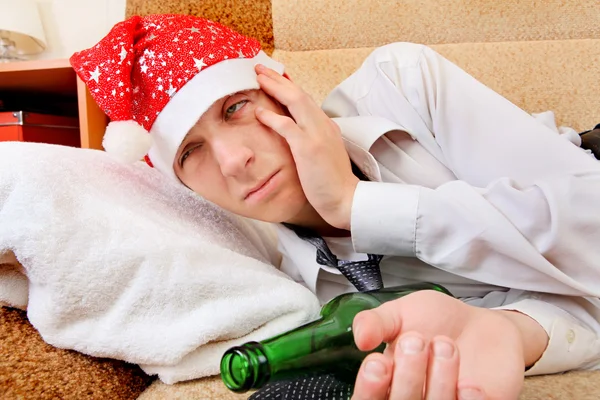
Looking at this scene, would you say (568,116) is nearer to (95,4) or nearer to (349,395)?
(349,395)

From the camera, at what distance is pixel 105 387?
58 cm

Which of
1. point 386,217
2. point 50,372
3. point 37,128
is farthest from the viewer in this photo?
point 37,128

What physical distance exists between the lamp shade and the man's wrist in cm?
176

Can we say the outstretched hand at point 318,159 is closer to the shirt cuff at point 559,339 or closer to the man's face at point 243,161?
the man's face at point 243,161

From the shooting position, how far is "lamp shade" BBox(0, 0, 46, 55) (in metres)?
1.70

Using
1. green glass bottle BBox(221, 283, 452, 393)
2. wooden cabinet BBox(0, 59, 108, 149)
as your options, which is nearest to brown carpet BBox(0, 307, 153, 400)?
green glass bottle BBox(221, 283, 452, 393)

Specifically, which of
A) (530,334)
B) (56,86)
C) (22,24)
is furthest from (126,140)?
(22,24)

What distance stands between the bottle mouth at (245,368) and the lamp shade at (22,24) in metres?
1.72

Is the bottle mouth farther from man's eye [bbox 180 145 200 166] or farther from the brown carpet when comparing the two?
man's eye [bbox 180 145 200 166]

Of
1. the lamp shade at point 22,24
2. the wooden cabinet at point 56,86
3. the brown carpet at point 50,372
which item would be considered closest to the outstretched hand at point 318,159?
the brown carpet at point 50,372

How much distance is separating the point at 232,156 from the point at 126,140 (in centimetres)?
15

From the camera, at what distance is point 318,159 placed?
718 millimetres

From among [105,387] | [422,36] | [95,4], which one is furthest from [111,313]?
[95,4]

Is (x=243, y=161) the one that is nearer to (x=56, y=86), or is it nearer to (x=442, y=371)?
(x=442, y=371)
